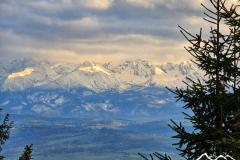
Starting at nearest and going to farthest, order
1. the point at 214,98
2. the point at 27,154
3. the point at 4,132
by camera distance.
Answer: the point at 214,98
the point at 27,154
the point at 4,132

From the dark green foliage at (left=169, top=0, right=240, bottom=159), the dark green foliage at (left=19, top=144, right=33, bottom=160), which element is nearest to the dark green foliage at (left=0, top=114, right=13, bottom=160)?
the dark green foliage at (left=19, top=144, right=33, bottom=160)

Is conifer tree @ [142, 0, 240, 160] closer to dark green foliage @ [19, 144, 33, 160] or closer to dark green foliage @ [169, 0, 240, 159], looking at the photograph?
dark green foliage @ [169, 0, 240, 159]

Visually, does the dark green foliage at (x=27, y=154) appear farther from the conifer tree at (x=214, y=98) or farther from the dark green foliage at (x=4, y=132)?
the conifer tree at (x=214, y=98)

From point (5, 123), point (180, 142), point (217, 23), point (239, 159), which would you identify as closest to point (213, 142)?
point (239, 159)

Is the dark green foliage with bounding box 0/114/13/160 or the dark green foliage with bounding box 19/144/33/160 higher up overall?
the dark green foliage with bounding box 0/114/13/160

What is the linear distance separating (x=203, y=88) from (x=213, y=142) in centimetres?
244

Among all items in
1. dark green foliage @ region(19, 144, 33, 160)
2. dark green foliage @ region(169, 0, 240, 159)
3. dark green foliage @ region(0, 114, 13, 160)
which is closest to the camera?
dark green foliage @ region(169, 0, 240, 159)

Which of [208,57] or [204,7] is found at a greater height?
[204,7]

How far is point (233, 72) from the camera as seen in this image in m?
15.7

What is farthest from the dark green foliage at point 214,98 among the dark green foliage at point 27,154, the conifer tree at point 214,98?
the dark green foliage at point 27,154

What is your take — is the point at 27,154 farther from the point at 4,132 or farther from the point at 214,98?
the point at 214,98

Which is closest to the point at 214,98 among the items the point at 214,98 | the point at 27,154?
the point at 214,98

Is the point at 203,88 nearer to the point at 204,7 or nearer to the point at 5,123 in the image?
the point at 204,7

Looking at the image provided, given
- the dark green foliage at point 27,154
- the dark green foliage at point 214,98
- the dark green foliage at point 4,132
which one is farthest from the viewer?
the dark green foliage at point 4,132
